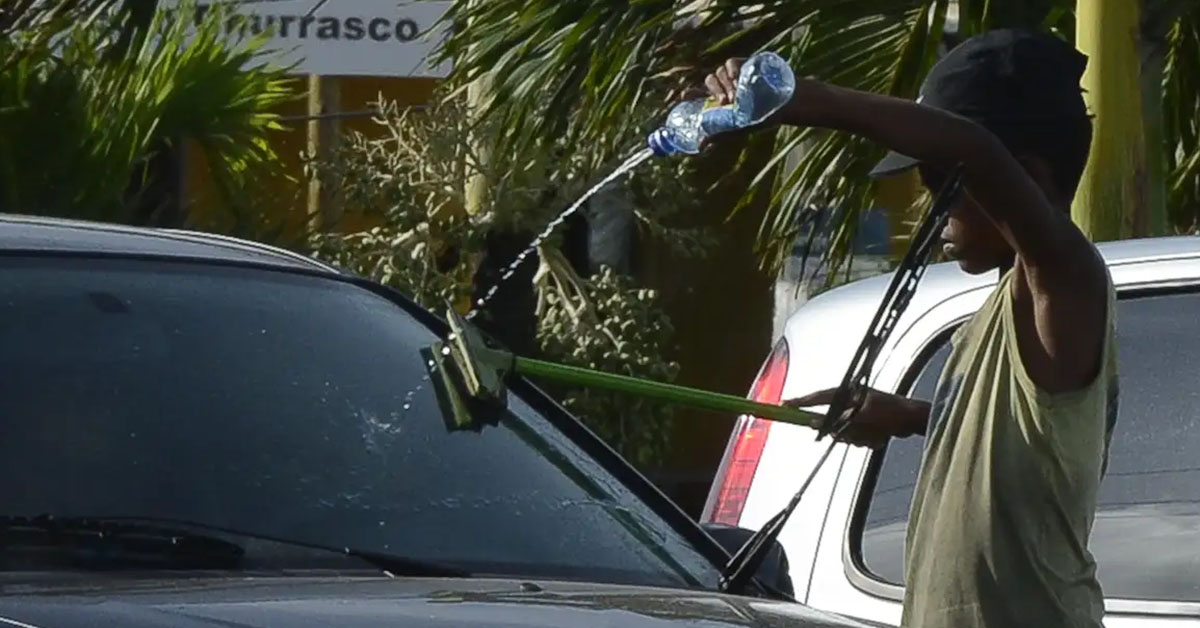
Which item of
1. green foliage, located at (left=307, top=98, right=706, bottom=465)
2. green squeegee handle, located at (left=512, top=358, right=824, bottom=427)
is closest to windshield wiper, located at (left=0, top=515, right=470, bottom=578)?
green squeegee handle, located at (left=512, top=358, right=824, bottom=427)

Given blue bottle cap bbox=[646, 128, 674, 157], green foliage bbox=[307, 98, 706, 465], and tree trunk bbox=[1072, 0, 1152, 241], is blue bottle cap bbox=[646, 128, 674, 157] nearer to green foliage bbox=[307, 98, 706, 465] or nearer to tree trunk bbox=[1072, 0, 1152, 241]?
tree trunk bbox=[1072, 0, 1152, 241]

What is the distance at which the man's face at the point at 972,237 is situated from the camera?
2850 millimetres

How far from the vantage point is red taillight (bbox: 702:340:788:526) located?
4.14 metres

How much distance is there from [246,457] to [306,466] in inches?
3.5

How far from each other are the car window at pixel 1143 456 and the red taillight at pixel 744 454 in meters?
0.30

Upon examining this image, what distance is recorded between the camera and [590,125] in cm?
616

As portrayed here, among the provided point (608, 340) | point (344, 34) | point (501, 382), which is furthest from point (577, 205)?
point (344, 34)

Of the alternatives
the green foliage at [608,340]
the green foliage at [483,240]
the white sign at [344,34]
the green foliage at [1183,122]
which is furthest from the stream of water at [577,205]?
the white sign at [344,34]

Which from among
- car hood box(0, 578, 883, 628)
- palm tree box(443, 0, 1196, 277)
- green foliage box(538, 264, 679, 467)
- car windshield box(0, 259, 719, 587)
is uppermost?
palm tree box(443, 0, 1196, 277)

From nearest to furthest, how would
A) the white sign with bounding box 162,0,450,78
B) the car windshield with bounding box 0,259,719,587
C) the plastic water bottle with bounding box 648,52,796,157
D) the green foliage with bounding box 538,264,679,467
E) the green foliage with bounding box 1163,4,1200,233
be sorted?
1. the plastic water bottle with bounding box 648,52,796,157
2. the car windshield with bounding box 0,259,719,587
3. the green foliage with bounding box 1163,4,1200,233
4. the green foliage with bounding box 538,264,679,467
5. the white sign with bounding box 162,0,450,78

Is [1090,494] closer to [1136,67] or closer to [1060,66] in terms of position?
[1060,66]

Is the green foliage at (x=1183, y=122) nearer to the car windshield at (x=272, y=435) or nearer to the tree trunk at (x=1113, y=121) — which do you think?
the tree trunk at (x=1113, y=121)

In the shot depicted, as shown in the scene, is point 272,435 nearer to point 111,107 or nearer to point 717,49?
point 717,49

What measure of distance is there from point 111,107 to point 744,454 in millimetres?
4482
